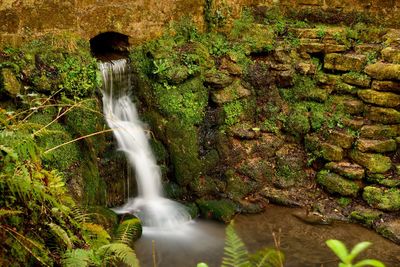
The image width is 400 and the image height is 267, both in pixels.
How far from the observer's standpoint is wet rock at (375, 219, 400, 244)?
7193mm

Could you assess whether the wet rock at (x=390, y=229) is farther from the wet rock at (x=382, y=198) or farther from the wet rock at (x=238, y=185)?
the wet rock at (x=238, y=185)

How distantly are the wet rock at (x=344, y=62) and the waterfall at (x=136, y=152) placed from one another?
4.40 metres

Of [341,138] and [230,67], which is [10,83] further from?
[341,138]

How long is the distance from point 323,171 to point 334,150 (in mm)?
491

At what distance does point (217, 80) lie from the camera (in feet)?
28.6

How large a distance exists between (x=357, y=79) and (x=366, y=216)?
9.63 ft

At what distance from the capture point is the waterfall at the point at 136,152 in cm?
747

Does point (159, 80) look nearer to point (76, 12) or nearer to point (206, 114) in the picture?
point (206, 114)

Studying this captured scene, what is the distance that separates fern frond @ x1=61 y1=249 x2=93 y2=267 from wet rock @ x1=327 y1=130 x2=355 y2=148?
656 cm

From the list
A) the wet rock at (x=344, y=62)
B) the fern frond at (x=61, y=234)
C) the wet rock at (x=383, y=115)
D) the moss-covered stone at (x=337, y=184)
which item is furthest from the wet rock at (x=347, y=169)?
the fern frond at (x=61, y=234)

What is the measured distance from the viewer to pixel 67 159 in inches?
268

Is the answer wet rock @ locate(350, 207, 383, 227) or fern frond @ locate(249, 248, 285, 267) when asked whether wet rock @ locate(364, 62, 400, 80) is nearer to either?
wet rock @ locate(350, 207, 383, 227)

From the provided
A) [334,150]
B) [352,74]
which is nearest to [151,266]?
[334,150]

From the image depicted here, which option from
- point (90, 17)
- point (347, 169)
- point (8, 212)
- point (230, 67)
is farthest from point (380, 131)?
point (8, 212)
